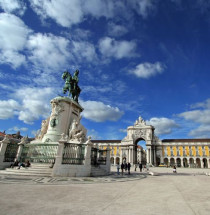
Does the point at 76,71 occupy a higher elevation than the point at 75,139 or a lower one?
higher

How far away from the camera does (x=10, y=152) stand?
542 inches

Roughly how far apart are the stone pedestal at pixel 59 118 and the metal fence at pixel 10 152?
2739 mm

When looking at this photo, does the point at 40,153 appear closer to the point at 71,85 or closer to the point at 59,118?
the point at 59,118

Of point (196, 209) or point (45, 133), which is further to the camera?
point (45, 133)

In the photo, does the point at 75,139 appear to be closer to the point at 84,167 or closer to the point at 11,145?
the point at 84,167

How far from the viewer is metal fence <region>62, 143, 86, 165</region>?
1101 centimetres

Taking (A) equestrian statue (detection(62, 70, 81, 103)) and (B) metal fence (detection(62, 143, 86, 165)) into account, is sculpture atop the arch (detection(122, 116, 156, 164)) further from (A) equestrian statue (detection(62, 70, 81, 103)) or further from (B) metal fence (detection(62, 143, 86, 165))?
(B) metal fence (detection(62, 143, 86, 165))

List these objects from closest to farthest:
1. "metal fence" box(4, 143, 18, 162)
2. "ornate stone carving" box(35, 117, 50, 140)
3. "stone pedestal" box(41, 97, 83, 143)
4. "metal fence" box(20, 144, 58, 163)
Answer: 1. "metal fence" box(20, 144, 58, 163)
2. "metal fence" box(4, 143, 18, 162)
3. "stone pedestal" box(41, 97, 83, 143)
4. "ornate stone carving" box(35, 117, 50, 140)

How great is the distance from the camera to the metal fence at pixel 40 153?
12267mm

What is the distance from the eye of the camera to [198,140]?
79.5m

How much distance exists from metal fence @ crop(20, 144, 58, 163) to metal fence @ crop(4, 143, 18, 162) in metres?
1.23

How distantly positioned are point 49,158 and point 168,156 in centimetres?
7957

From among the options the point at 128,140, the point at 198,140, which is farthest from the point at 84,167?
the point at 198,140

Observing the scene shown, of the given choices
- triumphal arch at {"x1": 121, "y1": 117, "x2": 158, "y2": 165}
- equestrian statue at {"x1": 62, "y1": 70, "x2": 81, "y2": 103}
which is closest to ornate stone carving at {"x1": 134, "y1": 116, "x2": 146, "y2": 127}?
triumphal arch at {"x1": 121, "y1": 117, "x2": 158, "y2": 165}
